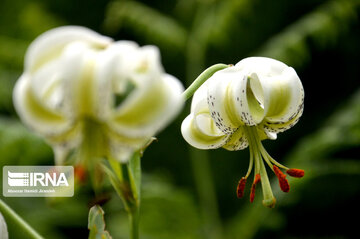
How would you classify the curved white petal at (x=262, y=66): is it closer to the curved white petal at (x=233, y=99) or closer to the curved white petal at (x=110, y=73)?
the curved white petal at (x=233, y=99)

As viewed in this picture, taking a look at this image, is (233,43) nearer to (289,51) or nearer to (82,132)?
(289,51)

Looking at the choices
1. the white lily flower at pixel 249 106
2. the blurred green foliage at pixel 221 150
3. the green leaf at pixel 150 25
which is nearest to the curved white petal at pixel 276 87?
the white lily flower at pixel 249 106

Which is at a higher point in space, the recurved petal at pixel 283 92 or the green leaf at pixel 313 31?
the green leaf at pixel 313 31

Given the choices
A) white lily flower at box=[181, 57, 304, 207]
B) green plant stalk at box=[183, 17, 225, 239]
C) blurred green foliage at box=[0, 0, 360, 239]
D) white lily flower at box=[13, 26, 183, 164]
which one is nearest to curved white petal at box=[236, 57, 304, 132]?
white lily flower at box=[181, 57, 304, 207]

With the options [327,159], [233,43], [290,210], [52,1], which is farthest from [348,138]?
[52,1]

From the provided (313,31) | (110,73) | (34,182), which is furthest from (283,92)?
(313,31)

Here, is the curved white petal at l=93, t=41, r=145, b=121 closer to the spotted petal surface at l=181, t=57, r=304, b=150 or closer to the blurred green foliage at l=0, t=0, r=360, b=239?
the spotted petal surface at l=181, t=57, r=304, b=150
